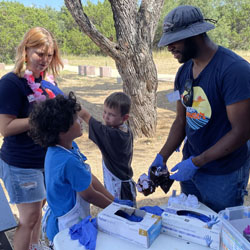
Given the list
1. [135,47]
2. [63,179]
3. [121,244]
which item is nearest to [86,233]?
[121,244]

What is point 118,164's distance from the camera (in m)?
2.20

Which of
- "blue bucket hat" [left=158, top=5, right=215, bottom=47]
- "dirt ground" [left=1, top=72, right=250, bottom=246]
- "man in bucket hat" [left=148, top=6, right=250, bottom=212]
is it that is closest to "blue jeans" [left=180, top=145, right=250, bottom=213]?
"man in bucket hat" [left=148, top=6, right=250, bottom=212]

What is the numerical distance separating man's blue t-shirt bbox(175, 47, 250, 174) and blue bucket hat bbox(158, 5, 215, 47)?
0.57 ft

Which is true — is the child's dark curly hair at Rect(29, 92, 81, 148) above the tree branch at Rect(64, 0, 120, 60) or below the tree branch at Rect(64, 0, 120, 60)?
below

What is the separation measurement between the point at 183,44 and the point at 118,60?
4.01 meters

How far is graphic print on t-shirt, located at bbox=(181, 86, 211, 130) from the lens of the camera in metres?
1.73

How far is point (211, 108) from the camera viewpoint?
1708mm

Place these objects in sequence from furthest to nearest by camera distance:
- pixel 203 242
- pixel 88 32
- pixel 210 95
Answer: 1. pixel 88 32
2. pixel 210 95
3. pixel 203 242

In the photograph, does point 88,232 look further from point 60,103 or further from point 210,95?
point 210,95

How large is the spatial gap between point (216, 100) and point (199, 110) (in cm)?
12

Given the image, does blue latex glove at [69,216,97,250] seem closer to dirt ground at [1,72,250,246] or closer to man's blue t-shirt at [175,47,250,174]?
man's blue t-shirt at [175,47,250,174]

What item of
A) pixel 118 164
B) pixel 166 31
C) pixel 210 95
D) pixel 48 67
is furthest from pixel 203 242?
pixel 48 67

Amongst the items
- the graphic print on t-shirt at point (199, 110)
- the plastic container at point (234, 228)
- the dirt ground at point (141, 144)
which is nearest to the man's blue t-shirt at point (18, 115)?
the graphic print on t-shirt at point (199, 110)

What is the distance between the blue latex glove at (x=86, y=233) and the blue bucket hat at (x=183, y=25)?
3.44 ft
